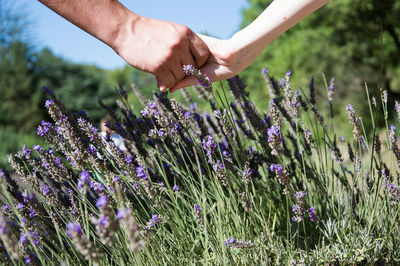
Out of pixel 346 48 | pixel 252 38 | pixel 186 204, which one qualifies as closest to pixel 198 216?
pixel 186 204

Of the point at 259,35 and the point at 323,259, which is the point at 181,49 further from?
the point at 323,259

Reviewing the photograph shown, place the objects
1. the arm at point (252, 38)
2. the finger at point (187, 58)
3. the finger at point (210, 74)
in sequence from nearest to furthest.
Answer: the arm at point (252, 38)
the finger at point (187, 58)
the finger at point (210, 74)

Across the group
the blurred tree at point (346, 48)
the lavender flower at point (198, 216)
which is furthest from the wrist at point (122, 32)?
the blurred tree at point (346, 48)

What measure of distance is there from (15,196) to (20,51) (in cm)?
1986

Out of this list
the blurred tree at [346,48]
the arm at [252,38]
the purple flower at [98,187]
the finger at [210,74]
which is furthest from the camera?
the blurred tree at [346,48]

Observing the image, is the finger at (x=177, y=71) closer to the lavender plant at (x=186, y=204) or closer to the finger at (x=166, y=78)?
the finger at (x=166, y=78)

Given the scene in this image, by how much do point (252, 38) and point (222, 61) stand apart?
0.65 ft

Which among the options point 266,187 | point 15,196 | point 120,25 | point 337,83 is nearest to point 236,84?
point 266,187

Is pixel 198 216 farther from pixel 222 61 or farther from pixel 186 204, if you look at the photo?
pixel 222 61

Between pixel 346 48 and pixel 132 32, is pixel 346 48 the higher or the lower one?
the higher one

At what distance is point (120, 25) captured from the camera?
1.64m

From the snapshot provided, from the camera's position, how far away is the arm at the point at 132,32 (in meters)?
1.62

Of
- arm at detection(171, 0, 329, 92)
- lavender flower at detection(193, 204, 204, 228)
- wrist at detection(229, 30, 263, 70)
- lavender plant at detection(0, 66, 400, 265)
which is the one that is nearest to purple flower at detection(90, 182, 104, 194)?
lavender plant at detection(0, 66, 400, 265)

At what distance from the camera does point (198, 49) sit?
171 centimetres
